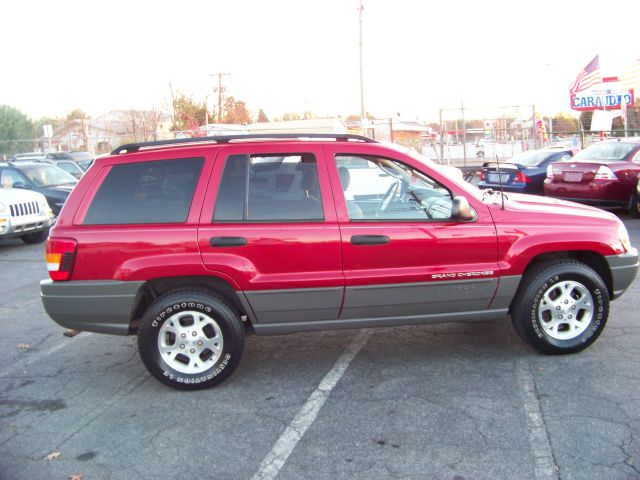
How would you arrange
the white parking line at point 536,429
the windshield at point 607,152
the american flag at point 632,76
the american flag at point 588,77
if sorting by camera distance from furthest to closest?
the american flag at point 632,76
the american flag at point 588,77
the windshield at point 607,152
the white parking line at point 536,429

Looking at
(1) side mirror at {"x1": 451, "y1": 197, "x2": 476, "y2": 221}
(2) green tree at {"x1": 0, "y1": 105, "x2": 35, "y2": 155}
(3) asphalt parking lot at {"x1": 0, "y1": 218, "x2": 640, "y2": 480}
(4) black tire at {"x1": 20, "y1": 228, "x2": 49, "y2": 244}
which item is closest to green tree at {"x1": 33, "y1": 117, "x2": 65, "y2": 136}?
(2) green tree at {"x1": 0, "y1": 105, "x2": 35, "y2": 155}

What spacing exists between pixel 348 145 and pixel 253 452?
2.26m

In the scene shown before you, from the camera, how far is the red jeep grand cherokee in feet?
14.3

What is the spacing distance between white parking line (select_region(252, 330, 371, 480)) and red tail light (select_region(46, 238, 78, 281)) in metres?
1.89

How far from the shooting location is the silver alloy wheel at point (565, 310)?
472cm

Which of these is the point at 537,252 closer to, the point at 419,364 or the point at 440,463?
the point at 419,364

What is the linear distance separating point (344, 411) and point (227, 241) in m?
1.39

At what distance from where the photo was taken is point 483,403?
4.04 meters

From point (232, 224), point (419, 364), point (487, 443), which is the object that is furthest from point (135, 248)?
point (487, 443)

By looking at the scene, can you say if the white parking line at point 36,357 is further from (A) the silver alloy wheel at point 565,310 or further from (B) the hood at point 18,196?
(B) the hood at point 18,196

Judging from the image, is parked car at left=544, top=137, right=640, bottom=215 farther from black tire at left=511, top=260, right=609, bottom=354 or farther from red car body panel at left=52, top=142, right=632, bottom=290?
red car body panel at left=52, top=142, right=632, bottom=290

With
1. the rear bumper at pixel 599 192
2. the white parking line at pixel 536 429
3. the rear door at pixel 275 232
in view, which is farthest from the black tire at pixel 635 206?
the rear door at pixel 275 232

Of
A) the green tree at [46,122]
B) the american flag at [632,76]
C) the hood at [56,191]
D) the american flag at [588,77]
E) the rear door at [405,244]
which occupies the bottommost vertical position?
the rear door at [405,244]

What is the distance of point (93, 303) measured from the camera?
14.4 ft
